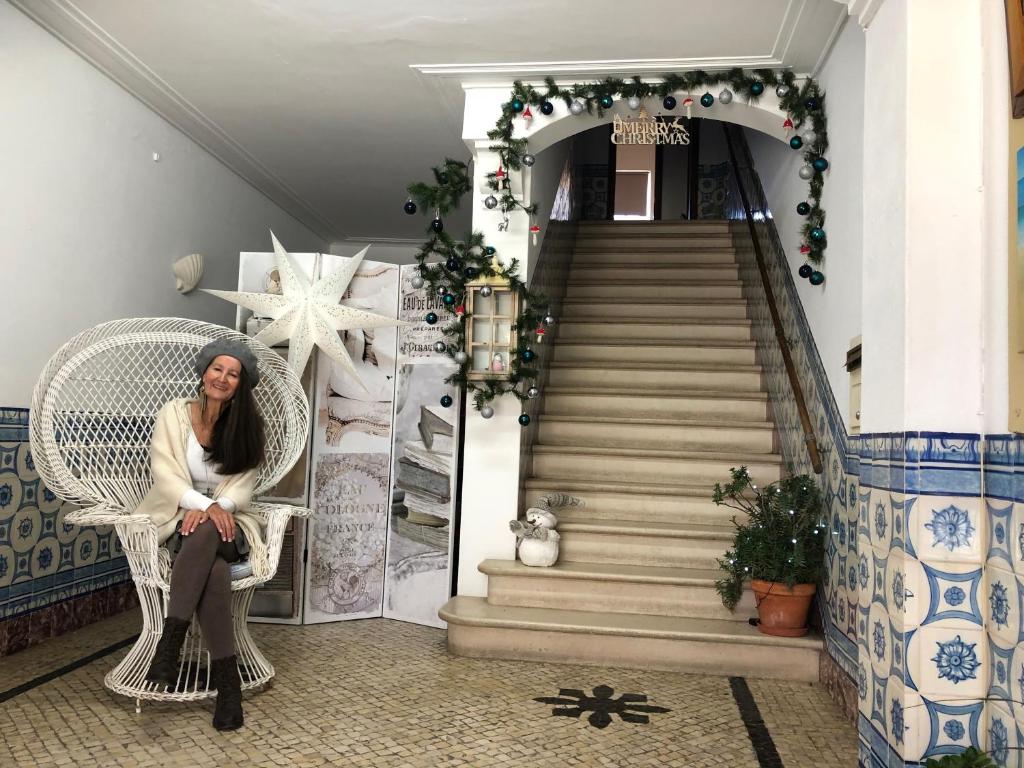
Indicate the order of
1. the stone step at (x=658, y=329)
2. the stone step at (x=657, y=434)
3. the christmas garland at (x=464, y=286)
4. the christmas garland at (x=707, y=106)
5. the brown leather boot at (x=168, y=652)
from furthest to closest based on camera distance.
Answer: 1. the stone step at (x=658, y=329)
2. the stone step at (x=657, y=434)
3. the christmas garland at (x=464, y=286)
4. the christmas garland at (x=707, y=106)
5. the brown leather boot at (x=168, y=652)

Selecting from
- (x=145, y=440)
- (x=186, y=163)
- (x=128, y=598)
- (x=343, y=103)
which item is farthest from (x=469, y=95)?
(x=128, y=598)

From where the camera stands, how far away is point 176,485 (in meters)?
3.18

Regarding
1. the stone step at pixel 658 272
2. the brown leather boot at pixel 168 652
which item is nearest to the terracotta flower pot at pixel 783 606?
the brown leather boot at pixel 168 652

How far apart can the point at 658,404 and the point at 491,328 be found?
1.58 metres

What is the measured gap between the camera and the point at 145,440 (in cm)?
373

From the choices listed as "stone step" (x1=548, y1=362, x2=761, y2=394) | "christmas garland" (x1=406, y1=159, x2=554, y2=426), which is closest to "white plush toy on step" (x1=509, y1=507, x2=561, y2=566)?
"christmas garland" (x1=406, y1=159, x2=554, y2=426)

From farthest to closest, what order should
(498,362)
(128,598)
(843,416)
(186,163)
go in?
1. (186,163)
2. (128,598)
3. (498,362)
4. (843,416)

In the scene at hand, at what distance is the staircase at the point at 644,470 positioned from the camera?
12.2 feet

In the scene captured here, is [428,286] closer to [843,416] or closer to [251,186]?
[843,416]

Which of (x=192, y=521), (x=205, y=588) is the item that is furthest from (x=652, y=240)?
(x=205, y=588)

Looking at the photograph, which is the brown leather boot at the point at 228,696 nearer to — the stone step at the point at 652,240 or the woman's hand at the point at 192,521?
the woman's hand at the point at 192,521

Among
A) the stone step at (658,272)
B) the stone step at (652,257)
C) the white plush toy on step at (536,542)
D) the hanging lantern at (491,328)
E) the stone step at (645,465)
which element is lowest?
the white plush toy on step at (536,542)

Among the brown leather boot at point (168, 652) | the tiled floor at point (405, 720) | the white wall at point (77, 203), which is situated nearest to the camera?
the tiled floor at point (405, 720)

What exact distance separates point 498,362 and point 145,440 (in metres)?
1.68
